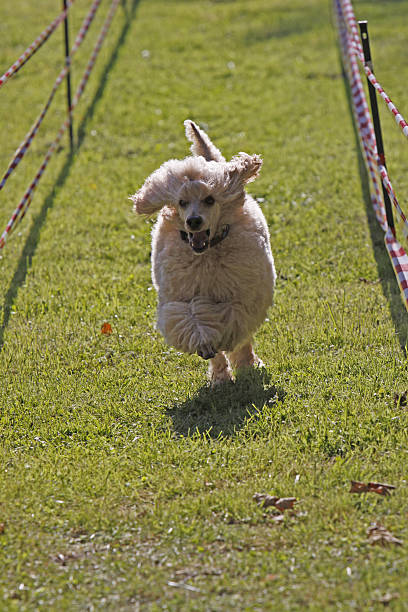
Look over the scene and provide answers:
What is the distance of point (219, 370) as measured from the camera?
20.1 ft

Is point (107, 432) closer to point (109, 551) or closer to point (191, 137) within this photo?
point (109, 551)

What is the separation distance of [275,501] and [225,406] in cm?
140

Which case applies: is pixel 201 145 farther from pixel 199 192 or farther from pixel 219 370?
pixel 219 370

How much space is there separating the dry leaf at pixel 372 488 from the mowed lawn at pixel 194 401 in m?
0.06

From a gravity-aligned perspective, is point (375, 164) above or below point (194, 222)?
below

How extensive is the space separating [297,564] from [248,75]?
1290cm

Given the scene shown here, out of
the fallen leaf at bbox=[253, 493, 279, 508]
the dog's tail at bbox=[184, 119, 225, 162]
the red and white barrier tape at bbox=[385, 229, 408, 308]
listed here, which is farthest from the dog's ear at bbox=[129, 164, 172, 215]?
the fallen leaf at bbox=[253, 493, 279, 508]

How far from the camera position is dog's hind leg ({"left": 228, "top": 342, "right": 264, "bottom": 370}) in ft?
21.0

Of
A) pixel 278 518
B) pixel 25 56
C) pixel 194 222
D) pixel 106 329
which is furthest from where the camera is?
pixel 25 56

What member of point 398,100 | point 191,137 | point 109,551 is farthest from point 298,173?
point 109,551

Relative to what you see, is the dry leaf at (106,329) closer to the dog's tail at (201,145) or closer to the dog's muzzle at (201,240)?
the dog's muzzle at (201,240)

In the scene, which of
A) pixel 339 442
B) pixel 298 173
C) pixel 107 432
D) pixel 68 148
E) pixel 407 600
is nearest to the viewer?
pixel 407 600

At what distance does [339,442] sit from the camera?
4914mm

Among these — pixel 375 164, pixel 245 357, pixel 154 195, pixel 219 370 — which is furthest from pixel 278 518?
pixel 375 164
